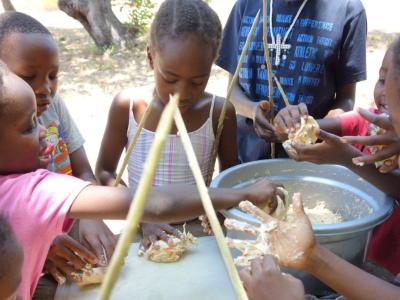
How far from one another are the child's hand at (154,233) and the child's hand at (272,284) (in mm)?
365

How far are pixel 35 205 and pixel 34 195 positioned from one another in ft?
0.06

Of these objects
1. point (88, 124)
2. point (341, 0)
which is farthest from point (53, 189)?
point (88, 124)

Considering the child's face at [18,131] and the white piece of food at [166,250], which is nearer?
the child's face at [18,131]

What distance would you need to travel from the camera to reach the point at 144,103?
4.65 ft

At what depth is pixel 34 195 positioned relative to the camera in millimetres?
817

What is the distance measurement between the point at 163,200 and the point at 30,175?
25 centimetres

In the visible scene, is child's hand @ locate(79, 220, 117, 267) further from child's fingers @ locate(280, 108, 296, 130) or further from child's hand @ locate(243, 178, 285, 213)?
child's fingers @ locate(280, 108, 296, 130)

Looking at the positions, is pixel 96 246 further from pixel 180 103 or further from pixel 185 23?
pixel 185 23

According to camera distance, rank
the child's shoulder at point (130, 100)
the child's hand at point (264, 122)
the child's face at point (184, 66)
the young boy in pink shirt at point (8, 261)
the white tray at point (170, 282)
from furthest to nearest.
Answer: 1. the child's shoulder at point (130, 100)
2. the child's hand at point (264, 122)
3. the child's face at point (184, 66)
4. the white tray at point (170, 282)
5. the young boy in pink shirt at point (8, 261)

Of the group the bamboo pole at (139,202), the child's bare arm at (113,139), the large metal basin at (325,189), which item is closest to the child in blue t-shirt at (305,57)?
the large metal basin at (325,189)

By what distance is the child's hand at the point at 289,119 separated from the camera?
46.6 inches

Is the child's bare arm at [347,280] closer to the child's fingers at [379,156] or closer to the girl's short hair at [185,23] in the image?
the child's fingers at [379,156]

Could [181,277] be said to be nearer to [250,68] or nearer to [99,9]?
[250,68]

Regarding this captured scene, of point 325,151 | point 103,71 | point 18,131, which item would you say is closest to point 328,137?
point 325,151
